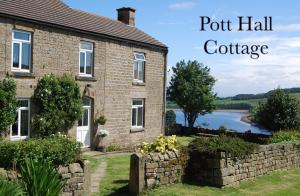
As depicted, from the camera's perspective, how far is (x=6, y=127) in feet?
57.1

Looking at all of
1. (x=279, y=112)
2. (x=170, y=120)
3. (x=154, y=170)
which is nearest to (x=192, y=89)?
(x=170, y=120)

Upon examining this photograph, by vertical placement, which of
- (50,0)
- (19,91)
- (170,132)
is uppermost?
(50,0)

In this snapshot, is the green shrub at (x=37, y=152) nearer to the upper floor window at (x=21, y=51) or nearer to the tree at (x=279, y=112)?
the upper floor window at (x=21, y=51)

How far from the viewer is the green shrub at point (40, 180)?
8.78 meters

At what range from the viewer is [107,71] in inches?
904

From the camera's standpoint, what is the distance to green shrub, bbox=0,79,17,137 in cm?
1711

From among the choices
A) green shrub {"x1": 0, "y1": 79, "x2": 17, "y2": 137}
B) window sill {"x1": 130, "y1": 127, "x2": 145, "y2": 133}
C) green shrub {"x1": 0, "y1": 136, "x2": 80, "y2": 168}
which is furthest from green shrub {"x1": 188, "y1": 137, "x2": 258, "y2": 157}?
window sill {"x1": 130, "y1": 127, "x2": 145, "y2": 133}

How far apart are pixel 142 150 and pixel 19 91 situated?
7.59 metres

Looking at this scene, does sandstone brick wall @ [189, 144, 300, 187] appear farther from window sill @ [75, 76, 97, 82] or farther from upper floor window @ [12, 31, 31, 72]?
window sill @ [75, 76, 97, 82]

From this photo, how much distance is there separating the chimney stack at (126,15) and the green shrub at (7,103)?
12.1m

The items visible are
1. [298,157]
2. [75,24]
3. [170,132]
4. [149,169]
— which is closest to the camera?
[149,169]

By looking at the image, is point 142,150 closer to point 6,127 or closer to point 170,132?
point 6,127

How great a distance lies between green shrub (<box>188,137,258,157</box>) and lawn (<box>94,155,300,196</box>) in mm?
1117

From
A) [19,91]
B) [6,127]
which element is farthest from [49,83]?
[6,127]
